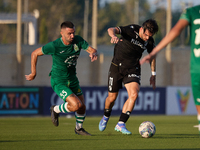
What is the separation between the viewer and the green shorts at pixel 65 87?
29.1 ft

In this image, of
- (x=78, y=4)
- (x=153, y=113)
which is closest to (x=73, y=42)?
(x=153, y=113)

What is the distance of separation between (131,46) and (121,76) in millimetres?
663

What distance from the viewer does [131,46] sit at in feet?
30.9

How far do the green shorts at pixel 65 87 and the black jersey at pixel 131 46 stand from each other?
108cm

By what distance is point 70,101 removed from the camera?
28.8 feet

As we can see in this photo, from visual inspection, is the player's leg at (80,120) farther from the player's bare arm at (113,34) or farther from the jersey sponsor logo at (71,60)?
the player's bare arm at (113,34)

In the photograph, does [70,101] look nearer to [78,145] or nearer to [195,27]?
[78,145]

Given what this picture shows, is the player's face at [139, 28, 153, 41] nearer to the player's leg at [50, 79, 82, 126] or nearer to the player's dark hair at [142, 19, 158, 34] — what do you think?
the player's dark hair at [142, 19, 158, 34]

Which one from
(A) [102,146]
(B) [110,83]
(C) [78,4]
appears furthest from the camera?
(C) [78,4]

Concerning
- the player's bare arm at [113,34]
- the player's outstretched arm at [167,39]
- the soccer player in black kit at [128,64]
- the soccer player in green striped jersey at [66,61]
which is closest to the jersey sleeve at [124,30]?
the soccer player in black kit at [128,64]

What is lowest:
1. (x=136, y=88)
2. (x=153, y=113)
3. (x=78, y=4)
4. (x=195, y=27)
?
(x=153, y=113)

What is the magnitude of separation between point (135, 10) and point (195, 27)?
67.9 m

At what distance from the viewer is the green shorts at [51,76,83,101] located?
8859 mm

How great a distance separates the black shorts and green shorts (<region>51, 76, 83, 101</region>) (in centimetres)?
81
